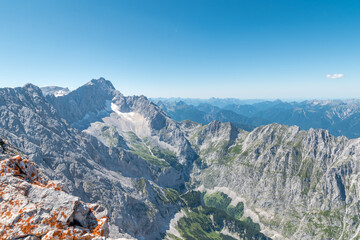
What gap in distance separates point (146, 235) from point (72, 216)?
175 metres

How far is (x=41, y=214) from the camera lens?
52.0 ft

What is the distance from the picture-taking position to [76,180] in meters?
155

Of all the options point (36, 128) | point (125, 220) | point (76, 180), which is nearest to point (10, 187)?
point (125, 220)

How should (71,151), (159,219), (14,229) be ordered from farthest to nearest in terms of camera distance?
(159,219)
(71,151)
(14,229)

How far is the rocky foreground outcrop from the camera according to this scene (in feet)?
47.9

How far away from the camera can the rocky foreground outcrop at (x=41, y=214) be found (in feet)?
47.9

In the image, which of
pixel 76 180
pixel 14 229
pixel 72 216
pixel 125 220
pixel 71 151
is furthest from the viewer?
pixel 71 151

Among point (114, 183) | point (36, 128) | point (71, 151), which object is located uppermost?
point (36, 128)

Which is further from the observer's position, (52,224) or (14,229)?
(52,224)

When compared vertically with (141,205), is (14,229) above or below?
above

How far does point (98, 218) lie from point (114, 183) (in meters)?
179

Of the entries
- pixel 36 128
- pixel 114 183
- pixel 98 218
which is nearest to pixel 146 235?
pixel 114 183

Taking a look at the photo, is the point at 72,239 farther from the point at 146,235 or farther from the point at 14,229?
the point at 146,235

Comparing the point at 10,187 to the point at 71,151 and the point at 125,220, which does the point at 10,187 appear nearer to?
the point at 125,220
